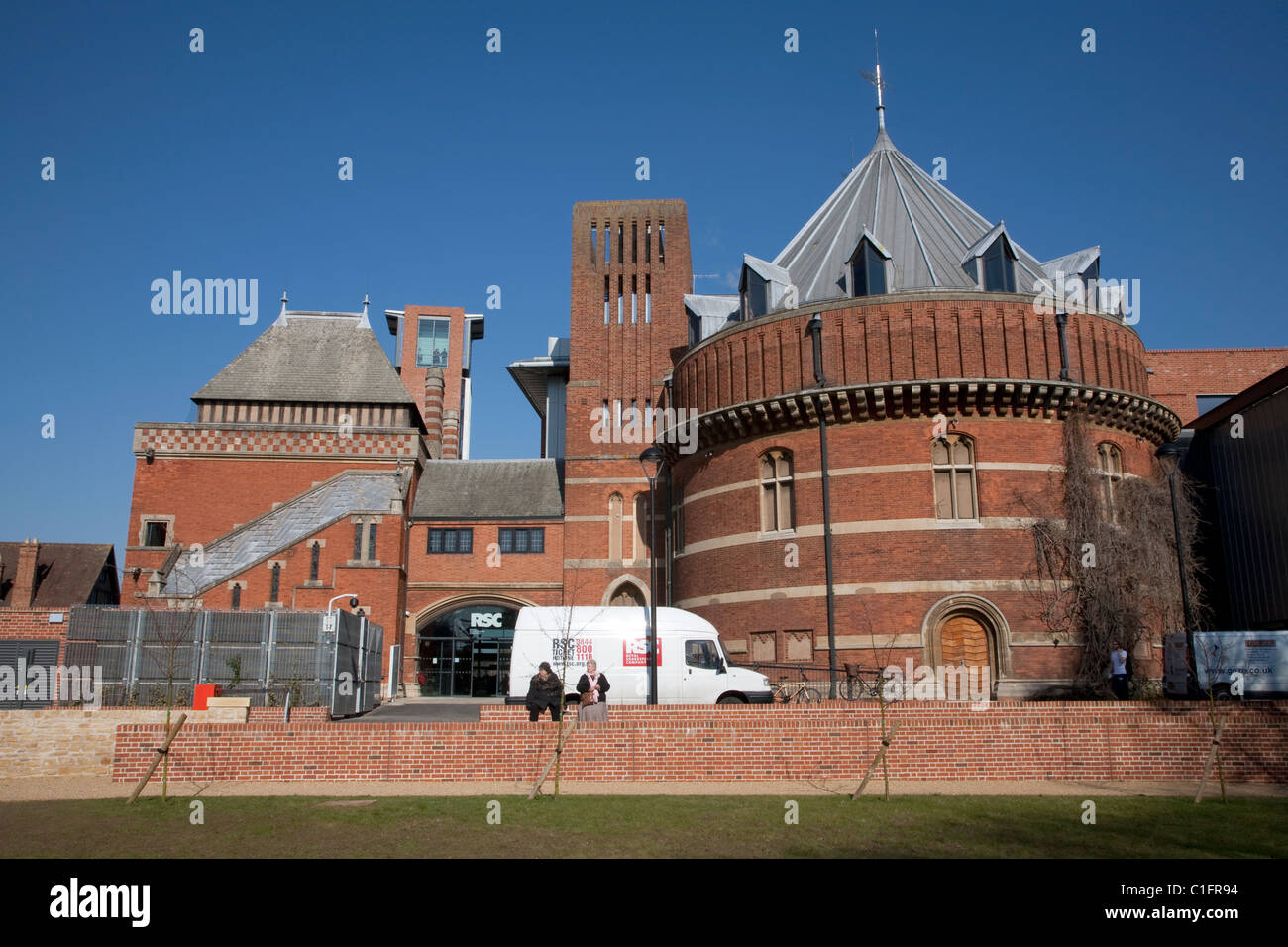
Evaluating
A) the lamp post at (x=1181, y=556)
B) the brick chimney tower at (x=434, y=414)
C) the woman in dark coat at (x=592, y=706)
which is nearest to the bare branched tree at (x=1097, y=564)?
the lamp post at (x=1181, y=556)

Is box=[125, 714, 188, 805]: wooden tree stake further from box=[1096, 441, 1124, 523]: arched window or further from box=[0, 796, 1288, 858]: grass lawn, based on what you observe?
box=[1096, 441, 1124, 523]: arched window

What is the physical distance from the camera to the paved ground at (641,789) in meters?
13.8

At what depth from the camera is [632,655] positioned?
23328mm

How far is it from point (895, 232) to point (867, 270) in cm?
426

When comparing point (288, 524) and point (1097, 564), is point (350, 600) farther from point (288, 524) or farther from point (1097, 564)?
point (1097, 564)

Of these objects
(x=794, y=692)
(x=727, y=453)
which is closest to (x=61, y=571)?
(x=727, y=453)

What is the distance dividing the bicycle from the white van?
127 cm

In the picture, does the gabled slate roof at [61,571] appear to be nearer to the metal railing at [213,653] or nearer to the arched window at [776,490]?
the metal railing at [213,653]

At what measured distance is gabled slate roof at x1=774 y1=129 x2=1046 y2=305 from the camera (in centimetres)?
2891

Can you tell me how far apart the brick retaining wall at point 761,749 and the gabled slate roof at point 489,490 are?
72.5 feet

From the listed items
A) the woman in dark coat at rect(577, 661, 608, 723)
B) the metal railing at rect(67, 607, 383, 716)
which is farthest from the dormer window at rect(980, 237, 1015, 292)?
the metal railing at rect(67, 607, 383, 716)
